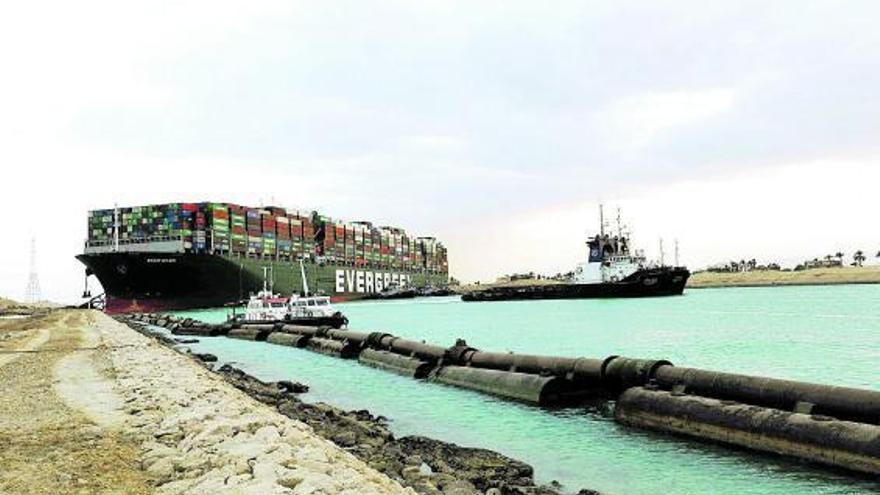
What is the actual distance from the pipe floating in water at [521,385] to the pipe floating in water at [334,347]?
1356 cm

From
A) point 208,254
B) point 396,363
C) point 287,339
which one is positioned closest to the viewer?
point 396,363

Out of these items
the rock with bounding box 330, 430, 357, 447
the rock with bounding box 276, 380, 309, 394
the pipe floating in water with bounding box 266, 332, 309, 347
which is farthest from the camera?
the pipe floating in water with bounding box 266, 332, 309, 347

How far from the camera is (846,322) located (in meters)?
57.8

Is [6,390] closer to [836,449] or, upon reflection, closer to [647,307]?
[836,449]

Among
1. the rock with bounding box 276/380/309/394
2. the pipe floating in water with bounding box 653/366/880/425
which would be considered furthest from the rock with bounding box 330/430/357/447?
the rock with bounding box 276/380/309/394

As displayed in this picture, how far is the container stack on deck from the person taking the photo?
11281 centimetres

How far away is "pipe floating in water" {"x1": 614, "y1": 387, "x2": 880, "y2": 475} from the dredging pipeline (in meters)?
0.02

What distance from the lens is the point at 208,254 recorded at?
340ft

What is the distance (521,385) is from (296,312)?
41.6 metres

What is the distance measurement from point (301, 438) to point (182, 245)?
350 ft

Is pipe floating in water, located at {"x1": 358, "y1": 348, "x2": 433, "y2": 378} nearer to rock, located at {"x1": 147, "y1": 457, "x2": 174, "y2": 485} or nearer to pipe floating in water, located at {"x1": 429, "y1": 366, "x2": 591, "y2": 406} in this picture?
pipe floating in water, located at {"x1": 429, "y1": 366, "x2": 591, "y2": 406}

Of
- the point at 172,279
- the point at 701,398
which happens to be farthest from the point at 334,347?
the point at 172,279

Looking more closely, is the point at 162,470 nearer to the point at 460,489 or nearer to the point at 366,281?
the point at 460,489

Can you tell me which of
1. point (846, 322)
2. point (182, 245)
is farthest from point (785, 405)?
point (182, 245)
